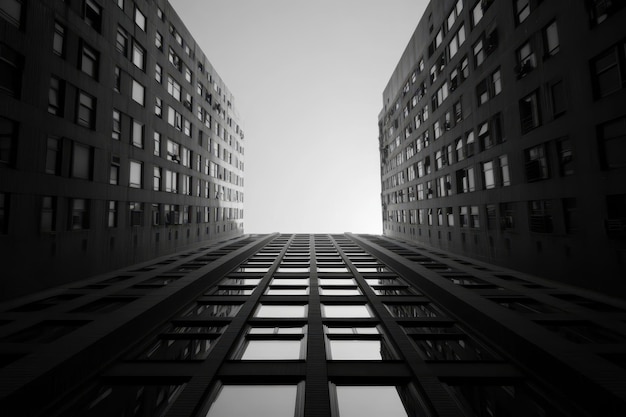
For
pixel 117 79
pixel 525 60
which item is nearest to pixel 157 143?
pixel 117 79

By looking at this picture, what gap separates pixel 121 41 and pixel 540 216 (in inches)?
1305

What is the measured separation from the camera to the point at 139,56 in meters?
24.2

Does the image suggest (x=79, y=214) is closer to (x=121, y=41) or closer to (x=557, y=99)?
(x=121, y=41)

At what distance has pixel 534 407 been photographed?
796 cm

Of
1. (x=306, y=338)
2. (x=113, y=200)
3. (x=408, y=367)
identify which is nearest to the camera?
(x=408, y=367)

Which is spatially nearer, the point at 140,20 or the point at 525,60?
the point at 525,60

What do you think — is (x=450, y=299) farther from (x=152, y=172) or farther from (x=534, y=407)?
(x=152, y=172)

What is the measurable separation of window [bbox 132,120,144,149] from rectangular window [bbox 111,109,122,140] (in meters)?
1.65

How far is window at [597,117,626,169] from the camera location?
1231 centimetres

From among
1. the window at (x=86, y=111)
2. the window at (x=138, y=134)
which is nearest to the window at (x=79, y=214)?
→ the window at (x=86, y=111)

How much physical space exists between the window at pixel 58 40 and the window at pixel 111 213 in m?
9.63

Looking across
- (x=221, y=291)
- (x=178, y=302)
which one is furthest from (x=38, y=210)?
(x=221, y=291)

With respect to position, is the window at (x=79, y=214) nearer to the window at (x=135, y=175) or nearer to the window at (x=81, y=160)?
the window at (x=81, y=160)

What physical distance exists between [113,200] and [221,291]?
35.5 ft
